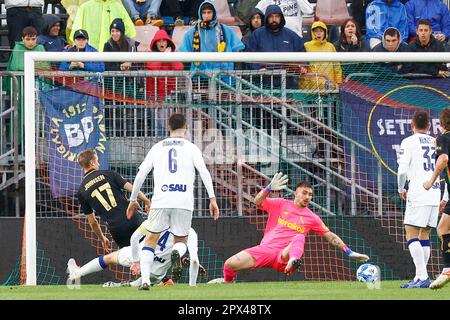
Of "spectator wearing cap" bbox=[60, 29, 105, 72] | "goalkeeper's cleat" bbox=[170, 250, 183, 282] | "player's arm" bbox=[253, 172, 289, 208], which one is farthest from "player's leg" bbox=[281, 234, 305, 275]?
"spectator wearing cap" bbox=[60, 29, 105, 72]

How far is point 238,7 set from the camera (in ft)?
70.4

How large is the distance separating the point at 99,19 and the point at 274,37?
7.66 ft

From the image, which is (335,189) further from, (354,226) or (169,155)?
(169,155)

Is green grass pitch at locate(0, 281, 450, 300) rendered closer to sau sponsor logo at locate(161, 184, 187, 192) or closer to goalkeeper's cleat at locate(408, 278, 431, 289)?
goalkeeper's cleat at locate(408, 278, 431, 289)

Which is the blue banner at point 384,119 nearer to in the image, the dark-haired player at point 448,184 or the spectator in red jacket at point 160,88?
the spectator in red jacket at point 160,88

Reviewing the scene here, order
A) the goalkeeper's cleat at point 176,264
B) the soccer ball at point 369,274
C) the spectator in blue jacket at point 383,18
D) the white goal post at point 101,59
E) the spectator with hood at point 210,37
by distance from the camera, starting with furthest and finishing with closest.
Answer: the spectator in blue jacket at point 383,18, the spectator with hood at point 210,37, the white goal post at point 101,59, the soccer ball at point 369,274, the goalkeeper's cleat at point 176,264

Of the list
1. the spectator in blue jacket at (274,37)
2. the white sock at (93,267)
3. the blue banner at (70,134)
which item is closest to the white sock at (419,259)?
the white sock at (93,267)

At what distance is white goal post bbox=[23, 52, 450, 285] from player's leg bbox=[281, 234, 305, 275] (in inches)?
82.6

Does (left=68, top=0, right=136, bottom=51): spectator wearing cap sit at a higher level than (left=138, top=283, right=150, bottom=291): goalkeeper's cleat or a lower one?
higher

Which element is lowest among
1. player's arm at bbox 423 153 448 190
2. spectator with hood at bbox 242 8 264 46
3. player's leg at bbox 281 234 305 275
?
player's leg at bbox 281 234 305 275

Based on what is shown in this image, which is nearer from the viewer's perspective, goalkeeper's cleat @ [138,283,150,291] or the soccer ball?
goalkeeper's cleat @ [138,283,150,291]

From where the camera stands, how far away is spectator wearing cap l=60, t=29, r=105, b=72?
1892 cm

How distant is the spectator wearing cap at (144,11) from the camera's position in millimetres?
20984

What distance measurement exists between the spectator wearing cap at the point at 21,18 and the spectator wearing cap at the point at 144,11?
4.20ft
